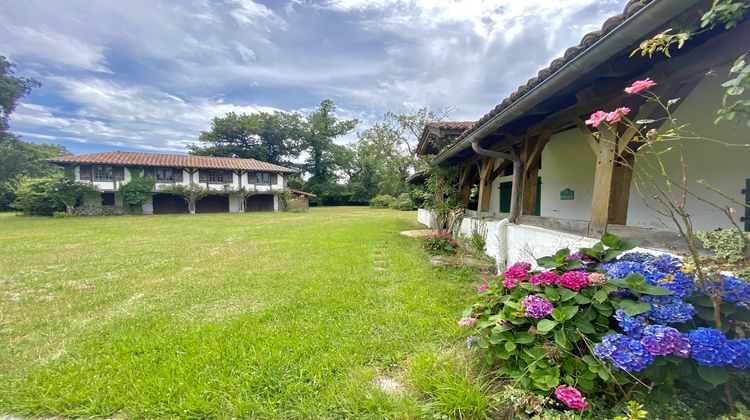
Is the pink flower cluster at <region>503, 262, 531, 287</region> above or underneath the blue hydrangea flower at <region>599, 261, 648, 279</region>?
underneath

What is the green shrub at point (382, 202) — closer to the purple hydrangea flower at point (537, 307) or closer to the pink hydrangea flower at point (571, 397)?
the purple hydrangea flower at point (537, 307)

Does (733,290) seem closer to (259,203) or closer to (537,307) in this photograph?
(537,307)

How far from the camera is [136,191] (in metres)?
21.2

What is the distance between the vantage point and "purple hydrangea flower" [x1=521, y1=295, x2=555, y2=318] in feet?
5.47

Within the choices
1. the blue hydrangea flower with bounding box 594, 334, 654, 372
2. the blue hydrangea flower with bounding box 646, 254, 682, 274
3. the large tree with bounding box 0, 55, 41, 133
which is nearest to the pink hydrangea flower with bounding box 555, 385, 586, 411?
the blue hydrangea flower with bounding box 594, 334, 654, 372

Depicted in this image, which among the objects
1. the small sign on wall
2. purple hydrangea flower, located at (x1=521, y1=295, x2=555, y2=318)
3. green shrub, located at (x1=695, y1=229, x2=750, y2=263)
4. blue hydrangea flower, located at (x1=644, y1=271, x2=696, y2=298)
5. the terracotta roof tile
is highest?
the terracotta roof tile

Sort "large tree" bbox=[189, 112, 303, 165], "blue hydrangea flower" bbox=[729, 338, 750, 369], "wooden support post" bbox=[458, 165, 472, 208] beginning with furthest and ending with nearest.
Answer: "large tree" bbox=[189, 112, 303, 165] < "wooden support post" bbox=[458, 165, 472, 208] < "blue hydrangea flower" bbox=[729, 338, 750, 369]

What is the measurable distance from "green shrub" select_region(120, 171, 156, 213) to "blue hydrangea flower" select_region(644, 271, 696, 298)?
28194 millimetres

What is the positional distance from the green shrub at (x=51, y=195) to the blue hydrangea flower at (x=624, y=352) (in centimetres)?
2849

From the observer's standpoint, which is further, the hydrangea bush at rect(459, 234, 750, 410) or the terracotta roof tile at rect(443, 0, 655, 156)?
the terracotta roof tile at rect(443, 0, 655, 156)

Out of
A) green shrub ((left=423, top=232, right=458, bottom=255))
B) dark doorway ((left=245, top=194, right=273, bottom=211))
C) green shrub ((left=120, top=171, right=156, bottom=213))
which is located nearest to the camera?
green shrub ((left=423, top=232, right=458, bottom=255))

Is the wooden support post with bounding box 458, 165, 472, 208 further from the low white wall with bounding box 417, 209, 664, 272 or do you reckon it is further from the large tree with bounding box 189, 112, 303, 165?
the large tree with bounding box 189, 112, 303, 165

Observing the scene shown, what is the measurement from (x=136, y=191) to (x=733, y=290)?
2850 centimetres

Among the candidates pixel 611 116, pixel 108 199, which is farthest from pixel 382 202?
pixel 611 116
